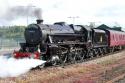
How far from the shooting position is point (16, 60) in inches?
972

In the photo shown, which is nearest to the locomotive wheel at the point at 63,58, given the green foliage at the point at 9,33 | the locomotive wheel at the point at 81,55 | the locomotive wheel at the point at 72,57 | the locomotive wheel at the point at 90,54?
the locomotive wheel at the point at 72,57

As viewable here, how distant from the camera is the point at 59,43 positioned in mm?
28547

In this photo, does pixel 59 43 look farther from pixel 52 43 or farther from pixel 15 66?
pixel 15 66

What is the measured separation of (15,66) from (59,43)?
21.3 ft

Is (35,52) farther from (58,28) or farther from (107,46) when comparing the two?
(107,46)

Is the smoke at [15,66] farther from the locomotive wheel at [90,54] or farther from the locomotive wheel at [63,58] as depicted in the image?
the locomotive wheel at [90,54]

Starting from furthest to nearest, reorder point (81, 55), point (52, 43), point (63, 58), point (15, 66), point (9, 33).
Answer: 1. point (9, 33)
2. point (81, 55)
3. point (63, 58)
4. point (52, 43)
5. point (15, 66)

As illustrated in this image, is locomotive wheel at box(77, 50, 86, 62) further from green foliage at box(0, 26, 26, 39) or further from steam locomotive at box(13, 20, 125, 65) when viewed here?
green foliage at box(0, 26, 26, 39)

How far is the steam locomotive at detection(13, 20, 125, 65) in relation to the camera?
26.4 m

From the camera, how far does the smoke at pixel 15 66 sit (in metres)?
21.7

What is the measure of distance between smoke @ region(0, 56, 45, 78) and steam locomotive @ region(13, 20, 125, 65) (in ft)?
1.90

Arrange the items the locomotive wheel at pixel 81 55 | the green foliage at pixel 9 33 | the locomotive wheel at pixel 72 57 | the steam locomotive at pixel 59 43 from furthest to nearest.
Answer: the green foliage at pixel 9 33 < the locomotive wheel at pixel 81 55 < the locomotive wheel at pixel 72 57 < the steam locomotive at pixel 59 43

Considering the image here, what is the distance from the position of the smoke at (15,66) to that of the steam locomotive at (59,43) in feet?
1.90

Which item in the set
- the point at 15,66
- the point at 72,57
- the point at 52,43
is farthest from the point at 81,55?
the point at 15,66
